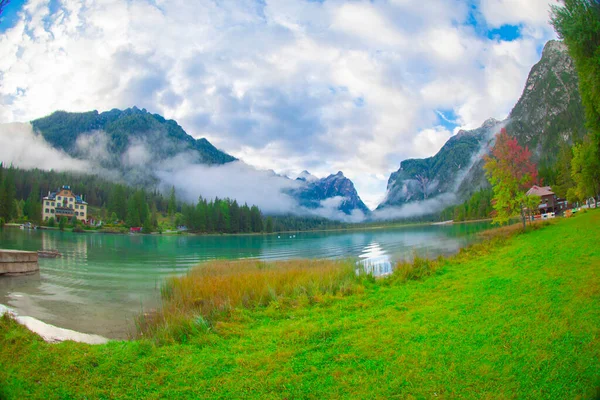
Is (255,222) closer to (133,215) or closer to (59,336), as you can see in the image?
(133,215)

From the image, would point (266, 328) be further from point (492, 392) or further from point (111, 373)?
point (492, 392)

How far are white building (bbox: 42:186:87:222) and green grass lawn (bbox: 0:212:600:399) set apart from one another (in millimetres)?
134118

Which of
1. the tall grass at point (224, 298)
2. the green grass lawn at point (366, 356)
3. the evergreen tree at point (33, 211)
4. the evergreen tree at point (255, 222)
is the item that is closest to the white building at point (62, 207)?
the evergreen tree at point (33, 211)

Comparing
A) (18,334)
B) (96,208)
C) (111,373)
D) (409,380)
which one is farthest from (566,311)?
(96,208)

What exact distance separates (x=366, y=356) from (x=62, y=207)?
14702 cm

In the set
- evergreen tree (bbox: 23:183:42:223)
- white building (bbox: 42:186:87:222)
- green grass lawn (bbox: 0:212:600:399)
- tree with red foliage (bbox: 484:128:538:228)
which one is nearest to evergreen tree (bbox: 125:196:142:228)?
white building (bbox: 42:186:87:222)

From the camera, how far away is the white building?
115 meters

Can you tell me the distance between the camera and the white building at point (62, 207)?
115 m

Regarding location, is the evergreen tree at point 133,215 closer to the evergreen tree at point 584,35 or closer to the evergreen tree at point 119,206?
the evergreen tree at point 119,206

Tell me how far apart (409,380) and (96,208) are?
185 meters

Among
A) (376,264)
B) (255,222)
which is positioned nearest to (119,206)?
(255,222)

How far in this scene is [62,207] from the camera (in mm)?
118250

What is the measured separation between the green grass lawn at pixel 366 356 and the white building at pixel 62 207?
440ft

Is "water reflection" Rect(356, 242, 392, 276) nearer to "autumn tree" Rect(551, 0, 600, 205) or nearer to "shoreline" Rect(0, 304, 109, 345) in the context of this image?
"autumn tree" Rect(551, 0, 600, 205)
